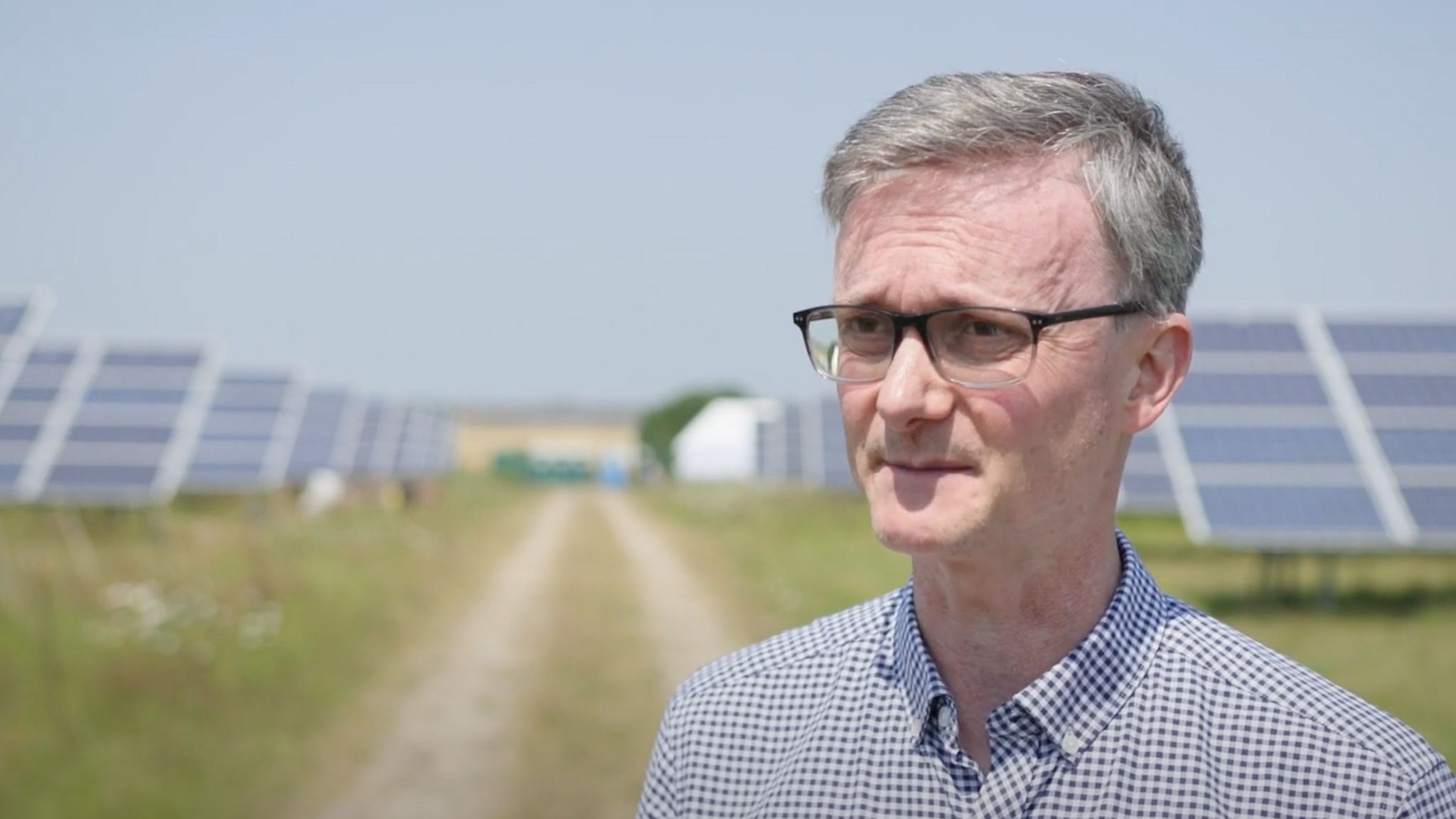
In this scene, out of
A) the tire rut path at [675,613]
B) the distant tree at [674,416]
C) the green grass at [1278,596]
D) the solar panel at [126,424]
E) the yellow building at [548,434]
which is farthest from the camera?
the yellow building at [548,434]

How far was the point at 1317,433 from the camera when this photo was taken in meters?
13.1

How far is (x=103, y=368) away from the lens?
17.1 m

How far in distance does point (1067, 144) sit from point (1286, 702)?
2.24 ft

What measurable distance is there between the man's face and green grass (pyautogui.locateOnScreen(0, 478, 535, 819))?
18.0 ft

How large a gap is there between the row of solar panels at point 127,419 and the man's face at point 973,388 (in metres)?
11.6

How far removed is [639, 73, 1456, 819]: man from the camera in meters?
1.80

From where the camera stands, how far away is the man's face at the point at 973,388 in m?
1.80

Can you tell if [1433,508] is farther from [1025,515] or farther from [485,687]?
[1025,515]

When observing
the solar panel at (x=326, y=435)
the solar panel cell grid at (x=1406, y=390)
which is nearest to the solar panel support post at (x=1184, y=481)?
the solar panel cell grid at (x=1406, y=390)

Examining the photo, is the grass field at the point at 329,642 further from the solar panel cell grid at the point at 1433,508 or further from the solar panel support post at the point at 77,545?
the solar panel cell grid at the point at 1433,508

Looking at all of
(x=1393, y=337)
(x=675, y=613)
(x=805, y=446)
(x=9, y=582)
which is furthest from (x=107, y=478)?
(x=805, y=446)

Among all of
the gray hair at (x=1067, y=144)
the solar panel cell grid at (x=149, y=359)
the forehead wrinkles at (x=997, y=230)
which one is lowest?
the solar panel cell grid at (x=149, y=359)

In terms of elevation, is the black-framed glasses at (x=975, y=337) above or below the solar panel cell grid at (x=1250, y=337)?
below

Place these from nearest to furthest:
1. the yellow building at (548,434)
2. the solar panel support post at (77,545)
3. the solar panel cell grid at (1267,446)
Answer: the solar panel cell grid at (1267,446)
the solar panel support post at (77,545)
the yellow building at (548,434)
